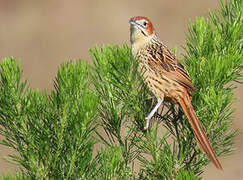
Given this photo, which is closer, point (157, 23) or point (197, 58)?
point (197, 58)

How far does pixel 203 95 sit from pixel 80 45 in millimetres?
6858

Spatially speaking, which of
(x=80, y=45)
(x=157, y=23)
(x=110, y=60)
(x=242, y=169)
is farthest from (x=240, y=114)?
(x=110, y=60)

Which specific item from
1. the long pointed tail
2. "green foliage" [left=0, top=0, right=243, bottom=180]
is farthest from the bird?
"green foliage" [left=0, top=0, right=243, bottom=180]

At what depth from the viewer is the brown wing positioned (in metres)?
2.77

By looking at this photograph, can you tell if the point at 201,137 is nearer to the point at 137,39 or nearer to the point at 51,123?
the point at 51,123

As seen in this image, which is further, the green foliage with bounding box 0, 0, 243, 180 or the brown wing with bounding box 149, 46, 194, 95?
the brown wing with bounding box 149, 46, 194, 95

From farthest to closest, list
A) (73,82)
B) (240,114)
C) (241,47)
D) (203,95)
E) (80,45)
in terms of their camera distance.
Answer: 1. (80,45)
2. (240,114)
3. (241,47)
4. (203,95)
5. (73,82)

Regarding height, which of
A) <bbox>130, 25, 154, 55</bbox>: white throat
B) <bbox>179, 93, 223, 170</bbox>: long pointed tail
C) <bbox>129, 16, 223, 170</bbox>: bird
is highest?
<bbox>130, 25, 154, 55</bbox>: white throat

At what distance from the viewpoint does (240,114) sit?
7785 millimetres

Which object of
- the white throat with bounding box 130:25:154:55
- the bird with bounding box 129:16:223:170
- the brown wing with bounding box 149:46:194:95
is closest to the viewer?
the bird with bounding box 129:16:223:170

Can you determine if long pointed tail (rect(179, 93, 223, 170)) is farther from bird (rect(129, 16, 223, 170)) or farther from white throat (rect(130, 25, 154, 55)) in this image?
white throat (rect(130, 25, 154, 55))

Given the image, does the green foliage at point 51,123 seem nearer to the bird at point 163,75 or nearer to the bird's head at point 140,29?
the bird at point 163,75

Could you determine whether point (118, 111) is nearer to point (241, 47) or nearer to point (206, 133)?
point (206, 133)

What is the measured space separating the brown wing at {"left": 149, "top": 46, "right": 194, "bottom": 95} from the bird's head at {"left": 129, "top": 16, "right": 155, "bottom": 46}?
299 mm
